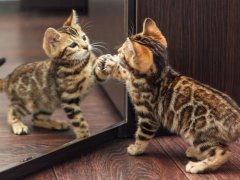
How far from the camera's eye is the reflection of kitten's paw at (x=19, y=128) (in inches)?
72.6

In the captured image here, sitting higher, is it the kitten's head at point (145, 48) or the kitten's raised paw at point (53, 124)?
the kitten's head at point (145, 48)

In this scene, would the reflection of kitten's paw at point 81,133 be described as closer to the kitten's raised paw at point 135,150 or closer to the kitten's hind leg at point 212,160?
the kitten's raised paw at point 135,150

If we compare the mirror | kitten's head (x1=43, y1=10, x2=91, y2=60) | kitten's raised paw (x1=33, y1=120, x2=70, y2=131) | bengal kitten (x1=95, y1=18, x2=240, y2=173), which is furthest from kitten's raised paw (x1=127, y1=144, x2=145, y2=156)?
kitten's head (x1=43, y1=10, x2=91, y2=60)

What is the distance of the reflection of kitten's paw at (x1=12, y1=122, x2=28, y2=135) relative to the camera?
6.05 ft

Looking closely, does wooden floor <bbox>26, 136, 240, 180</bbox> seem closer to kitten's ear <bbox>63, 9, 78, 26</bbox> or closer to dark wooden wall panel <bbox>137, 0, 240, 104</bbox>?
dark wooden wall panel <bbox>137, 0, 240, 104</bbox>

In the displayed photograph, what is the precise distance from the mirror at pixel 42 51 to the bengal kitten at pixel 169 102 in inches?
3.4

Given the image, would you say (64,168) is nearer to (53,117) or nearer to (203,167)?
(53,117)

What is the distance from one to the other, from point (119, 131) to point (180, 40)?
0.44 meters

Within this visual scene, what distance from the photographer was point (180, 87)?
1910 mm

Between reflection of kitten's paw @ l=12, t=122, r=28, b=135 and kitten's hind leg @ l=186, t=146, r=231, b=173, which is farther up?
reflection of kitten's paw @ l=12, t=122, r=28, b=135

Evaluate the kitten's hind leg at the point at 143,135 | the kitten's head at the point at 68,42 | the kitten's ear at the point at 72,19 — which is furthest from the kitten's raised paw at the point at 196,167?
the kitten's ear at the point at 72,19

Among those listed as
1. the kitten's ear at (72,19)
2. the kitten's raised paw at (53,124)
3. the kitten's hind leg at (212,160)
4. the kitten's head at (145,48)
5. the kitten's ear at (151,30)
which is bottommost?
the kitten's hind leg at (212,160)

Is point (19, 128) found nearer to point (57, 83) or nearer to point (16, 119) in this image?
point (16, 119)

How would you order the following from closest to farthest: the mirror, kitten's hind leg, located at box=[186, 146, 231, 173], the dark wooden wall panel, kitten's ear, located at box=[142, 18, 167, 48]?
the mirror → kitten's hind leg, located at box=[186, 146, 231, 173] → kitten's ear, located at box=[142, 18, 167, 48] → the dark wooden wall panel
